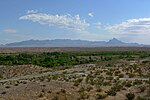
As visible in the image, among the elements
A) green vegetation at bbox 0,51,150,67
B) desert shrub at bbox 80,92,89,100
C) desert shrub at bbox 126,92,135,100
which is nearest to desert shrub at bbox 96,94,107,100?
desert shrub at bbox 80,92,89,100

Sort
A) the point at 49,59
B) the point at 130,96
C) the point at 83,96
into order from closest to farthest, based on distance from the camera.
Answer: the point at 130,96 → the point at 83,96 → the point at 49,59

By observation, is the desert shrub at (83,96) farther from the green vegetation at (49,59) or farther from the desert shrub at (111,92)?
the green vegetation at (49,59)

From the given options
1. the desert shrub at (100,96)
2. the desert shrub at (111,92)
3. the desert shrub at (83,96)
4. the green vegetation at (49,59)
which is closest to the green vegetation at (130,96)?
the desert shrub at (111,92)

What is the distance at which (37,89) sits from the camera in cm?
2688

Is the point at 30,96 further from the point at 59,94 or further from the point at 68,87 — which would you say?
the point at 68,87

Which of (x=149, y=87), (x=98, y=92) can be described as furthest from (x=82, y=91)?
(x=149, y=87)

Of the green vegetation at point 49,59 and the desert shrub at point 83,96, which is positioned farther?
the green vegetation at point 49,59

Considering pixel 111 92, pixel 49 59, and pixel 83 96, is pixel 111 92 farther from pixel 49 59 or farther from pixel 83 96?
pixel 49 59

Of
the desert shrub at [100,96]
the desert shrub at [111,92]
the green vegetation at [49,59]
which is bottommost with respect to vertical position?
the green vegetation at [49,59]

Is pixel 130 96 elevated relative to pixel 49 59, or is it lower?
elevated

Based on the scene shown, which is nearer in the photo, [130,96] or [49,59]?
[130,96]

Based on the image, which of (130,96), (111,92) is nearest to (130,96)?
(130,96)

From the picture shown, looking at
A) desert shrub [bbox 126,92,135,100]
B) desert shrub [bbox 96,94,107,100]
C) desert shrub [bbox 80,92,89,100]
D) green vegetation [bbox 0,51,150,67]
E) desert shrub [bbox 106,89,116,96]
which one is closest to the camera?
desert shrub [bbox 126,92,135,100]

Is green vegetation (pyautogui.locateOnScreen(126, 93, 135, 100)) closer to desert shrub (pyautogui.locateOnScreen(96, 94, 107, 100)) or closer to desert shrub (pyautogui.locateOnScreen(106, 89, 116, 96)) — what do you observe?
desert shrub (pyautogui.locateOnScreen(106, 89, 116, 96))
